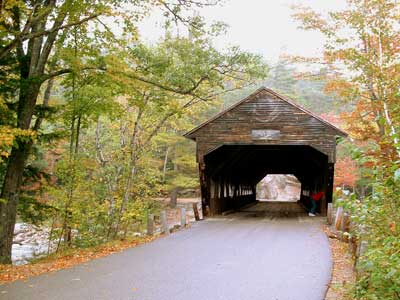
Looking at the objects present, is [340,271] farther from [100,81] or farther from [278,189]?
[278,189]

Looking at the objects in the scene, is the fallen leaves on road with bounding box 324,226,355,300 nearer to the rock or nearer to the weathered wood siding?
the weathered wood siding

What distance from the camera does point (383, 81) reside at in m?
12.9

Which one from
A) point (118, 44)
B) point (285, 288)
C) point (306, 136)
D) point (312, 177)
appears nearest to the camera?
point (285, 288)

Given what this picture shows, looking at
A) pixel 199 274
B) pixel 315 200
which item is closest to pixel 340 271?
pixel 199 274

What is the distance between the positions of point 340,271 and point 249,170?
77.4 feet

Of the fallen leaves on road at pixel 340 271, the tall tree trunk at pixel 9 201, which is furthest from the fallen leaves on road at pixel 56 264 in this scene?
the fallen leaves on road at pixel 340 271

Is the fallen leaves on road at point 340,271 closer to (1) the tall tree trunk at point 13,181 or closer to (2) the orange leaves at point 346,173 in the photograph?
(1) the tall tree trunk at point 13,181

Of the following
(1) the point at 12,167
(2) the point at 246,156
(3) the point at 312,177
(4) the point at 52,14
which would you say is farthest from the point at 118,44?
(3) the point at 312,177

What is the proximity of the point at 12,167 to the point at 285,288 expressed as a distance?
7072 millimetres

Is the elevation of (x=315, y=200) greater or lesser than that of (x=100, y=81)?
lesser

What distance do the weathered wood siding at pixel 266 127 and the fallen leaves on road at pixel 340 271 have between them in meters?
5.33

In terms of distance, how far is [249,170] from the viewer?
31.2 meters

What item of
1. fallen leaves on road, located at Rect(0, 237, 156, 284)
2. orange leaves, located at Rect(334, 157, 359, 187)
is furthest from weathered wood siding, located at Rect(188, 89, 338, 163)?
orange leaves, located at Rect(334, 157, 359, 187)

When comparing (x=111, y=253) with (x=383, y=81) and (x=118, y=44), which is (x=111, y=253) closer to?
(x=118, y=44)
